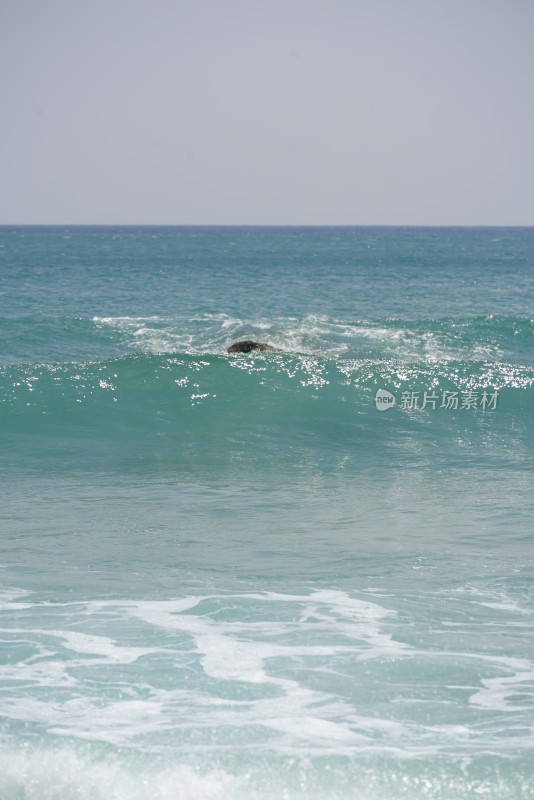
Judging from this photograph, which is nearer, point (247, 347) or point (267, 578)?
point (267, 578)

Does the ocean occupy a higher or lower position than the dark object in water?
lower

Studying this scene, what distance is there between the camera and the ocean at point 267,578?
6.50 m

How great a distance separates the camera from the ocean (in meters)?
6.50

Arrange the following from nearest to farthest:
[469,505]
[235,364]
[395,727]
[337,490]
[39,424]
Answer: [395,727] → [469,505] → [337,490] → [39,424] → [235,364]

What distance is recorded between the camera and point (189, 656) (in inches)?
322

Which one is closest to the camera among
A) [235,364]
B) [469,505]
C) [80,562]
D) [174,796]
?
[174,796]

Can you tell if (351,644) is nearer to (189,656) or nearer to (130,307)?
(189,656)

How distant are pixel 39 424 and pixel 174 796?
530 inches

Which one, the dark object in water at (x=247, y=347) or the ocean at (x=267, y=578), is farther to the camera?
the dark object in water at (x=247, y=347)

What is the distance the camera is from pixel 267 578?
397 inches

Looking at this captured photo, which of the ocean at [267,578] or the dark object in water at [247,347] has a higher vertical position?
the dark object in water at [247,347]

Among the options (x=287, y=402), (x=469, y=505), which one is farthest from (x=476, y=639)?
(x=287, y=402)

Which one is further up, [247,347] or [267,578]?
[247,347]

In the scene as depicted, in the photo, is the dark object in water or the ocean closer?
the ocean
